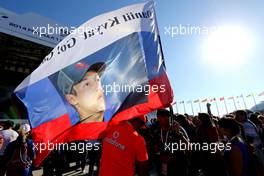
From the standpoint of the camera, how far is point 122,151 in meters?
3.10

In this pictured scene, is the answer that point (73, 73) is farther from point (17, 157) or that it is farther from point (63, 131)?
point (17, 157)

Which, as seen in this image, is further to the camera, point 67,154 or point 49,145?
point 67,154

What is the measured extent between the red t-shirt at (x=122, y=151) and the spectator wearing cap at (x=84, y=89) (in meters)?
0.34

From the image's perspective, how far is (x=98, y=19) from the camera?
3635 millimetres

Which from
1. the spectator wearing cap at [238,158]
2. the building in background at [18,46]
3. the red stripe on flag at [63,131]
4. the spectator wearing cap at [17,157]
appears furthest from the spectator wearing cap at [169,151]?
the building in background at [18,46]

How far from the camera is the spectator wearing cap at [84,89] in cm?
302

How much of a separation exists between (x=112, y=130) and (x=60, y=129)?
2.12ft

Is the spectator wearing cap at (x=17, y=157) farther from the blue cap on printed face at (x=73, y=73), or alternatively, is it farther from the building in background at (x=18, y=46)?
the building in background at (x=18, y=46)

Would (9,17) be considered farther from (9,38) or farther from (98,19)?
(98,19)

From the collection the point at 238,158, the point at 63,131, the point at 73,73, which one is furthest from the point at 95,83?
the point at 238,158

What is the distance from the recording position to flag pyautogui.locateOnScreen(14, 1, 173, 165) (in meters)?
2.99

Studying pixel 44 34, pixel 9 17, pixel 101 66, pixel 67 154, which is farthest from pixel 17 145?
pixel 44 34

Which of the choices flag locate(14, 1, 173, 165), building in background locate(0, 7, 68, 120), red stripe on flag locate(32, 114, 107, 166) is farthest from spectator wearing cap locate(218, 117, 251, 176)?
building in background locate(0, 7, 68, 120)

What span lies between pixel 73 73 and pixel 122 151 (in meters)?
1.07
